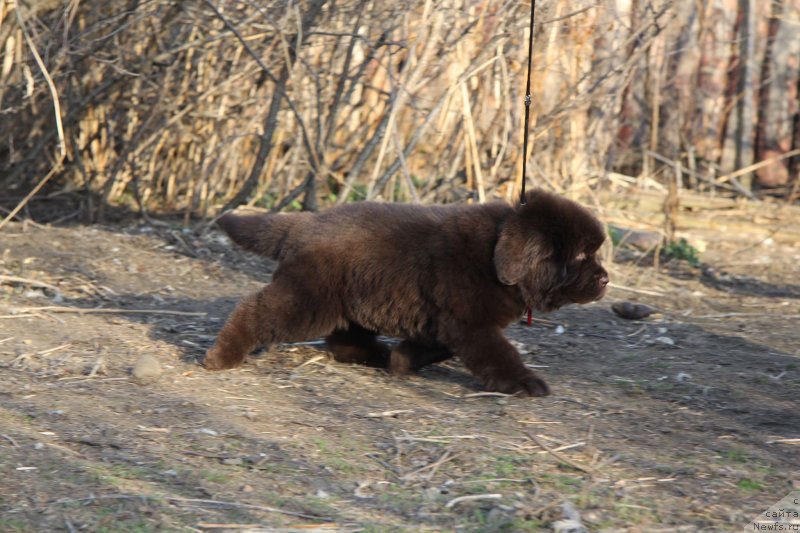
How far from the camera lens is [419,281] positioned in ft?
16.1

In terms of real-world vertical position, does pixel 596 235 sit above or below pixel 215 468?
above

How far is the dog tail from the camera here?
5.13 metres

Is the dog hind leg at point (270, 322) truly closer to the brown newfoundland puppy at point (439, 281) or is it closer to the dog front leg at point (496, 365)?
the brown newfoundland puppy at point (439, 281)

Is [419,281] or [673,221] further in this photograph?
[673,221]

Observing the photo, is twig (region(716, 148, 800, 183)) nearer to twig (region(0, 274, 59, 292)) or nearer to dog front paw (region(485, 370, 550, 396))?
dog front paw (region(485, 370, 550, 396))

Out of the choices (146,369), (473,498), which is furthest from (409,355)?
(473,498)

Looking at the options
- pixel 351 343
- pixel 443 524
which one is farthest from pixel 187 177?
pixel 443 524

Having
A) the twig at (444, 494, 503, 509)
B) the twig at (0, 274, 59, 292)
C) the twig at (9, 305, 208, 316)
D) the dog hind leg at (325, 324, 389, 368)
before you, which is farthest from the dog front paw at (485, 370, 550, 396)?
the twig at (0, 274, 59, 292)

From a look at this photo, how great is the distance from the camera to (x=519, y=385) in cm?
472

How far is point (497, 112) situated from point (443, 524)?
16.1 feet

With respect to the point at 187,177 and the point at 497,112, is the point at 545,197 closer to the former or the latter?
the point at 497,112

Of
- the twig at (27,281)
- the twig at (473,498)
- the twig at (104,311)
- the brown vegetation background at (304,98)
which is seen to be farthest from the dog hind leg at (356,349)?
the twig at (27,281)

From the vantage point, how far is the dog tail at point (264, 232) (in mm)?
5133

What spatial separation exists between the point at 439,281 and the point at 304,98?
3.73m
